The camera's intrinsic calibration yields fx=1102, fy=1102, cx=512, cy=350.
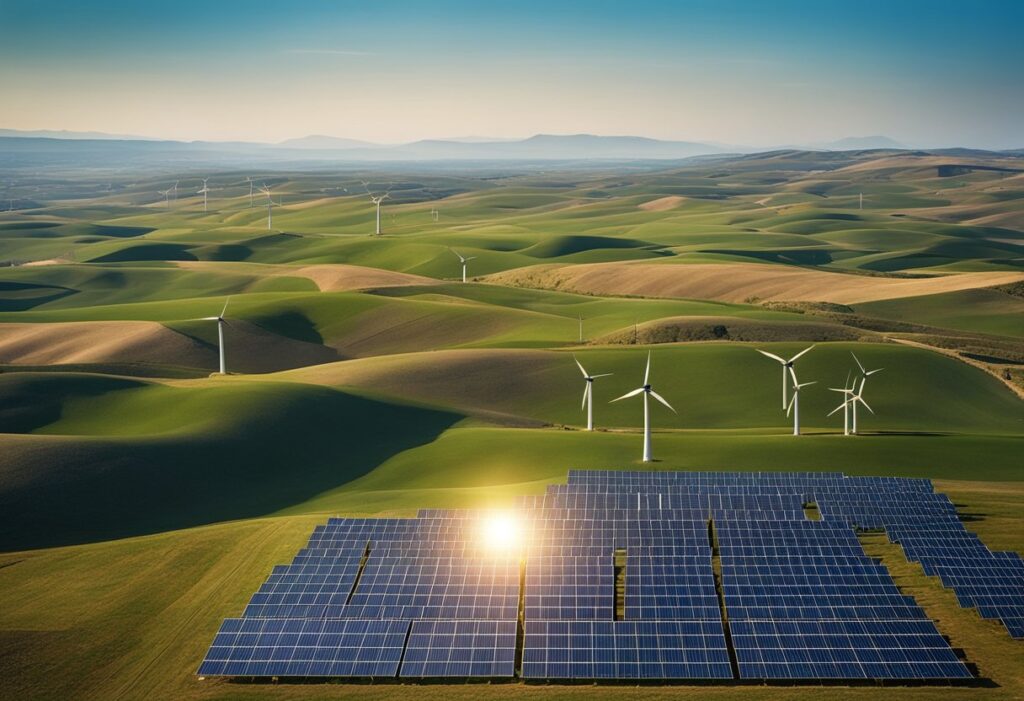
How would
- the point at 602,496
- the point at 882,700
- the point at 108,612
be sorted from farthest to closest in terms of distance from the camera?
1. the point at 602,496
2. the point at 108,612
3. the point at 882,700

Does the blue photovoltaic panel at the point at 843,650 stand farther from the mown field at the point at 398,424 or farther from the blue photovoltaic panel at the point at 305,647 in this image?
the blue photovoltaic panel at the point at 305,647

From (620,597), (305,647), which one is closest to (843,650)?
(620,597)

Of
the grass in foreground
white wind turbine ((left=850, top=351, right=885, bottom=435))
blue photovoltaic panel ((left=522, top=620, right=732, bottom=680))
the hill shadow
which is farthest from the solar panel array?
white wind turbine ((left=850, top=351, right=885, bottom=435))

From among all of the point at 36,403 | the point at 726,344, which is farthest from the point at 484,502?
the point at 726,344

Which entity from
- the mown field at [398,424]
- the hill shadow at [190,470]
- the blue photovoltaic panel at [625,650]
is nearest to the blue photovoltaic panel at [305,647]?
the mown field at [398,424]

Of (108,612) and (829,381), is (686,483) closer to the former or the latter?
(108,612)

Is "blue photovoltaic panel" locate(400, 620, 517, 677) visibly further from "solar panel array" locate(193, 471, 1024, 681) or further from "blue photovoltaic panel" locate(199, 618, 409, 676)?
"blue photovoltaic panel" locate(199, 618, 409, 676)

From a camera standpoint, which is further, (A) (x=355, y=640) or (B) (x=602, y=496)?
(B) (x=602, y=496)
